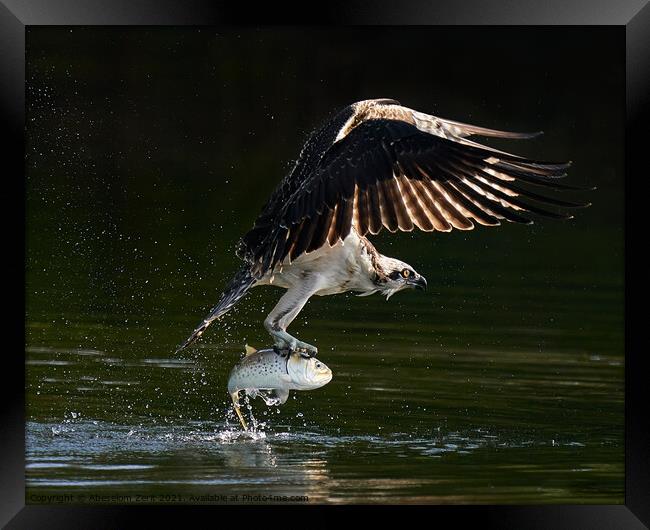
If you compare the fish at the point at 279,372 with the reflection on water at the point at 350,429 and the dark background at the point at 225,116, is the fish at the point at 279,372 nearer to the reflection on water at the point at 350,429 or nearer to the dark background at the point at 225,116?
the reflection on water at the point at 350,429

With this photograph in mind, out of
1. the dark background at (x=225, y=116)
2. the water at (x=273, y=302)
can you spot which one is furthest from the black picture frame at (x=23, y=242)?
the dark background at (x=225, y=116)

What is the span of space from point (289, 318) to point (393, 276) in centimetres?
72

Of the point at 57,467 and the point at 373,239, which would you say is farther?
the point at 373,239

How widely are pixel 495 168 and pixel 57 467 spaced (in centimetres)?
274

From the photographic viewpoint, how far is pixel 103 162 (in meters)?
12.8

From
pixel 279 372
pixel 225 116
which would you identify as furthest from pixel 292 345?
pixel 225 116

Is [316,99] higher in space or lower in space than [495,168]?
higher

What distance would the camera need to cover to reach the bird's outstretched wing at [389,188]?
21.6 ft

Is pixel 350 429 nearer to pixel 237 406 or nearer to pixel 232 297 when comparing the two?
pixel 237 406

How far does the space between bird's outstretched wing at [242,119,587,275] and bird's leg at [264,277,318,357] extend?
0.50 metres

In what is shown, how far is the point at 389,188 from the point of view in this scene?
6742 mm

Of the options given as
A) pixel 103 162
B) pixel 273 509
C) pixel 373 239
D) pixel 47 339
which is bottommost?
pixel 273 509

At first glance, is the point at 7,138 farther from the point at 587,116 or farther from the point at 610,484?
the point at 587,116

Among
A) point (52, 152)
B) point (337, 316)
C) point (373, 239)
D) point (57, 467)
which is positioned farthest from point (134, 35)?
point (57, 467)
